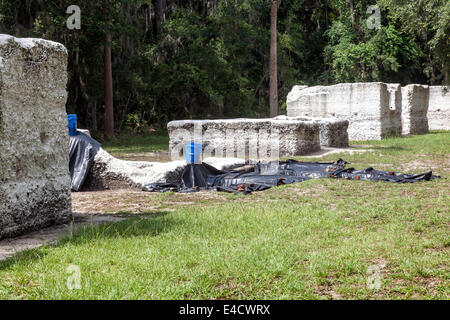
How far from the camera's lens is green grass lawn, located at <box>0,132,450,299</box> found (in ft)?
10.9

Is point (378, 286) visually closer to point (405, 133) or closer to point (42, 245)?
point (42, 245)

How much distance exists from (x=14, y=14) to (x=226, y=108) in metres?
12.3

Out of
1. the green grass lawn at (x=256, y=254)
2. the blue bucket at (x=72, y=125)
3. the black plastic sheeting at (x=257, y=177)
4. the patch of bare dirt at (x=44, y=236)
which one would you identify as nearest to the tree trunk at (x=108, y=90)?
the blue bucket at (x=72, y=125)

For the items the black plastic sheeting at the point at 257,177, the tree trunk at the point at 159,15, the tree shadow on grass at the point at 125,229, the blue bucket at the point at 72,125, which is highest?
the tree trunk at the point at 159,15

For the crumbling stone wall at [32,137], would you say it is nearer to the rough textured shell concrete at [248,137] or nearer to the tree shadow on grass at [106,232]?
the tree shadow on grass at [106,232]

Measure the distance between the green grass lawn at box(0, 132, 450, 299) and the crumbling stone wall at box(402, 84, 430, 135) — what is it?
14480mm

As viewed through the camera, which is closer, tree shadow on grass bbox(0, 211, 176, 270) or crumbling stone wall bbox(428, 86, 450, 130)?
tree shadow on grass bbox(0, 211, 176, 270)

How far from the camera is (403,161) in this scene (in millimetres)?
11219

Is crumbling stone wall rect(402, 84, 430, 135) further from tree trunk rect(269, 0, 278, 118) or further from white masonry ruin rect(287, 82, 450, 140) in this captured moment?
tree trunk rect(269, 0, 278, 118)

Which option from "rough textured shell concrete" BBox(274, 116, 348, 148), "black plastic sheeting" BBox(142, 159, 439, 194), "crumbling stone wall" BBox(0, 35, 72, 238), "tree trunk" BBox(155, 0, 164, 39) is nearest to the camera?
"crumbling stone wall" BBox(0, 35, 72, 238)

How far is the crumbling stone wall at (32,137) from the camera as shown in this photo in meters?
4.81

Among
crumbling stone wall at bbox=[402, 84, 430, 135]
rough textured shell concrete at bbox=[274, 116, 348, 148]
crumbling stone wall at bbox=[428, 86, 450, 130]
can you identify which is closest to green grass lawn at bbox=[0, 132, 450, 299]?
rough textured shell concrete at bbox=[274, 116, 348, 148]

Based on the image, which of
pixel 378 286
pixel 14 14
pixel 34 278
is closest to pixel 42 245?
pixel 34 278

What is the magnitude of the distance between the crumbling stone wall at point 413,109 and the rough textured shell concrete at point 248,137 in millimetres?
8273
